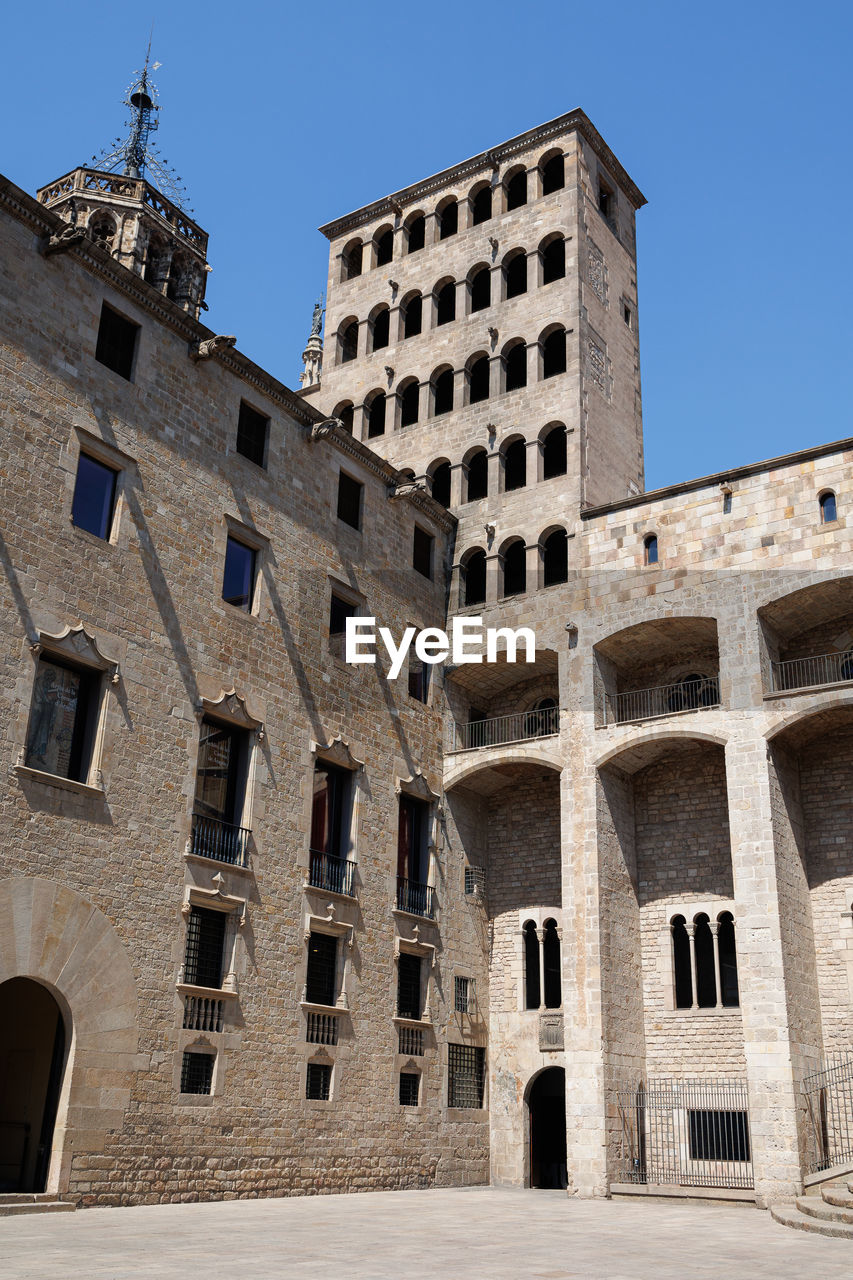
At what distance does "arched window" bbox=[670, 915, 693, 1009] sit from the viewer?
2464 centimetres

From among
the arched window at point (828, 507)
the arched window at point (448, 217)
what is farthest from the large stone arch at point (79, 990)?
the arched window at point (448, 217)

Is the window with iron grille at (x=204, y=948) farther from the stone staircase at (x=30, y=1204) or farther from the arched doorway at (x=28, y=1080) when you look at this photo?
the stone staircase at (x=30, y=1204)

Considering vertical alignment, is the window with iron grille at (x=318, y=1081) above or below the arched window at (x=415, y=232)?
below

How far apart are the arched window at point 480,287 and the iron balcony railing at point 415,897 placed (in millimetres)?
16177

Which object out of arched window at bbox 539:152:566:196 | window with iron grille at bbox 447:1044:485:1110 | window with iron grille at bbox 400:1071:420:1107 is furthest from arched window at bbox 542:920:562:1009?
arched window at bbox 539:152:566:196

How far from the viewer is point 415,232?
35125mm

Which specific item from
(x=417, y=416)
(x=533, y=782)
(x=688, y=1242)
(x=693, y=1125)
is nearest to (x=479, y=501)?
(x=417, y=416)

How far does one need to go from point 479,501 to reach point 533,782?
7.26 m

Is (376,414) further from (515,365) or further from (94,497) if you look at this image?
(94,497)

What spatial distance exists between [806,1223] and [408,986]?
399 inches

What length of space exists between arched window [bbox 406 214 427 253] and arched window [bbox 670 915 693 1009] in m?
20.8

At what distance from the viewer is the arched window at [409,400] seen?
32.7 metres

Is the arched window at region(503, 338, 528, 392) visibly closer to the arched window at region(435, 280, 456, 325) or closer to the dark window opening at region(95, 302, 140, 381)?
the arched window at region(435, 280, 456, 325)

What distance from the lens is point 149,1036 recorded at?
709 inches
